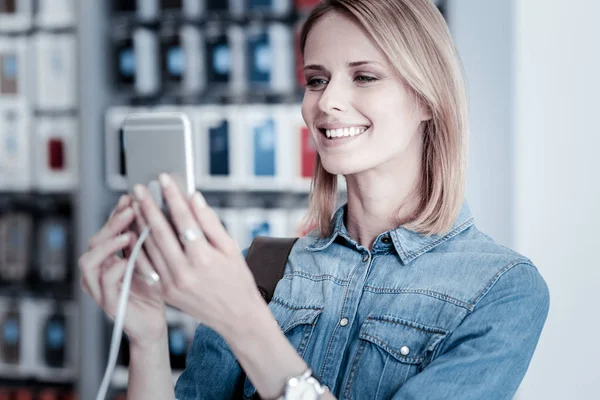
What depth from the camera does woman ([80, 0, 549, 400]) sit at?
2.97ft

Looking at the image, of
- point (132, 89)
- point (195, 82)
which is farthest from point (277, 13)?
point (132, 89)

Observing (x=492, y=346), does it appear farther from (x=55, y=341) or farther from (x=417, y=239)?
(x=55, y=341)

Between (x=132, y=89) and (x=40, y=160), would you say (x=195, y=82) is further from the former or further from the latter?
(x=40, y=160)

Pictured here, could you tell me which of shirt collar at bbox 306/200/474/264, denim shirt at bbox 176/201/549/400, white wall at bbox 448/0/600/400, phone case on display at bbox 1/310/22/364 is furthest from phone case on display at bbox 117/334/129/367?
shirt collar at bbox 306/200/474/264

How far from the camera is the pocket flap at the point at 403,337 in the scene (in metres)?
1.09

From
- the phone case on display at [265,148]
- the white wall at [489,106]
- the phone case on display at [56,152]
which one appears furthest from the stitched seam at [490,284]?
the phone case on display at [56,152]

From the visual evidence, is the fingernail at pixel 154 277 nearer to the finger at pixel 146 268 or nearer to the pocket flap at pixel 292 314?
the finger at pixel 146 268

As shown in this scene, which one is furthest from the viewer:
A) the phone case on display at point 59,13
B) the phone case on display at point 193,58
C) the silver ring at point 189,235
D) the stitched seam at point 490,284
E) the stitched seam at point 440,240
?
the phone case on display at point 59,13

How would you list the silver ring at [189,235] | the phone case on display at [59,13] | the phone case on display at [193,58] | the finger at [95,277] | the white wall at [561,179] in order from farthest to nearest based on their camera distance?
the phone case on display at [59,13] → the phone case on display at [193,58] → the white wall at [561,179] → the finger at [95,277] → the silver ring at [189,235]

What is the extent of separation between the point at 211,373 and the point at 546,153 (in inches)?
67.5

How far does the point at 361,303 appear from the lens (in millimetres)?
1185

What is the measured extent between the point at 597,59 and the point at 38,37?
2.47 metres

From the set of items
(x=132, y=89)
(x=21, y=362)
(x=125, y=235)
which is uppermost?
(x=132, y=89)

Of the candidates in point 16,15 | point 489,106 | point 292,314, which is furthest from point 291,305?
point 16,15
